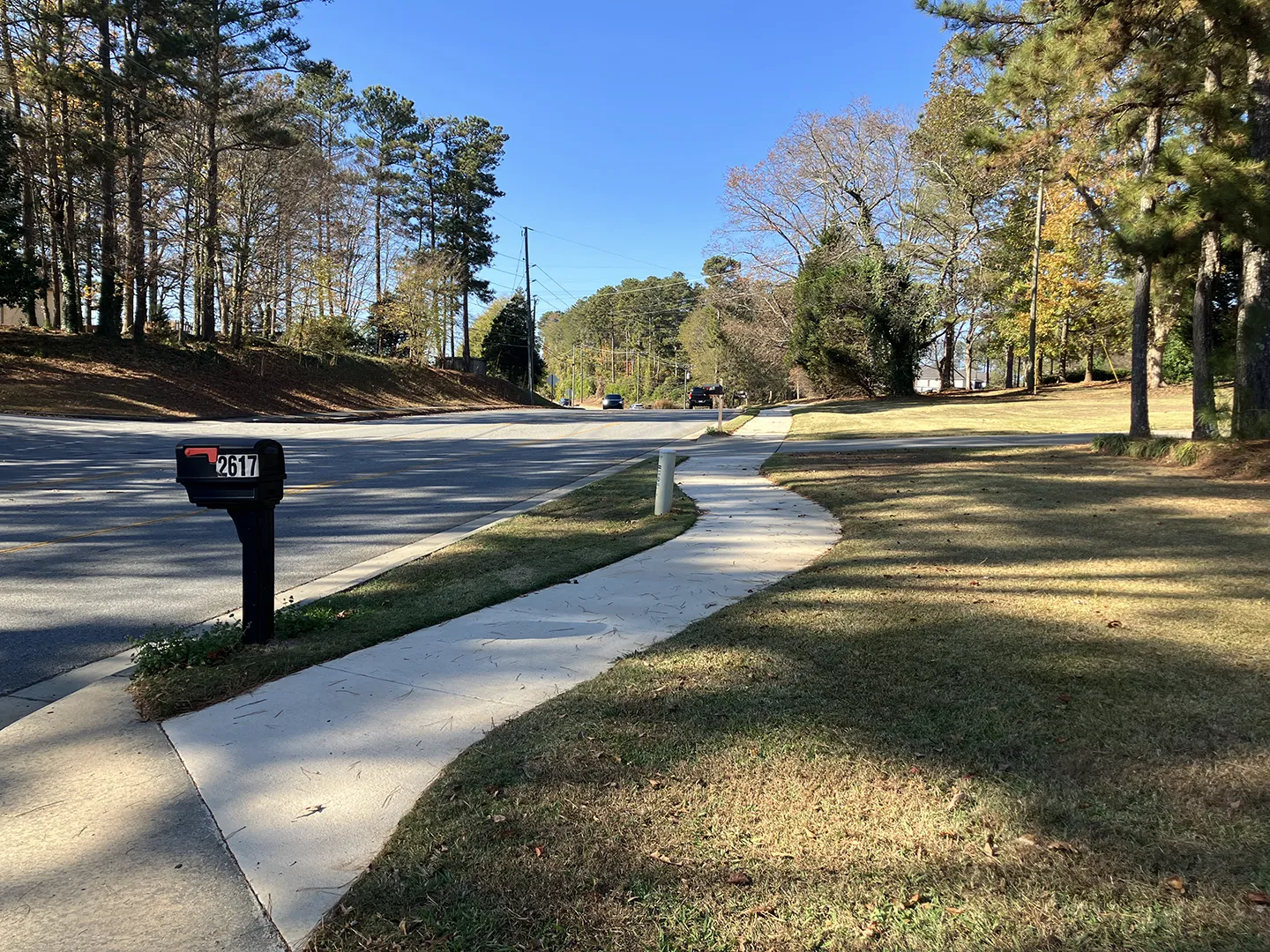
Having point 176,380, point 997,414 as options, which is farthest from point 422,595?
point 176,380

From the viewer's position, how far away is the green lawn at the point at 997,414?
20.2m

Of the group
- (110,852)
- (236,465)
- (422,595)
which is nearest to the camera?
(110,852)

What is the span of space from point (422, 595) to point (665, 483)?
12.5ft

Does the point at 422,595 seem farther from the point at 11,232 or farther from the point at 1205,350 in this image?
the point at 11,232

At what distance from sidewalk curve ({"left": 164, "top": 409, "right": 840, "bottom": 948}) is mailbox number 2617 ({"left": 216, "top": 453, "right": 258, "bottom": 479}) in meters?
1.15

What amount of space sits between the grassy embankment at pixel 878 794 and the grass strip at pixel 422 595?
165cm

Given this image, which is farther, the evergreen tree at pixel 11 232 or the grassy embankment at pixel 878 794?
the evergreen tree at pixel 11 232

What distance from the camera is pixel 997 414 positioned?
84.7ft

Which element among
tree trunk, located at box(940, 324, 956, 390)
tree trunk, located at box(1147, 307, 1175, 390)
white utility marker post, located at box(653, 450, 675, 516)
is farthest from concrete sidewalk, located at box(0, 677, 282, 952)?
tree trunk, located at box(940, 324, 956, 390)

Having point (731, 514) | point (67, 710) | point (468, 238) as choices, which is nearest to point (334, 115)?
point (468, 238)

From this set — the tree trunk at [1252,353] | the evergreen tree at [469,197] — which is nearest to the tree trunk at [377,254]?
the evergreen tree at [469,197]

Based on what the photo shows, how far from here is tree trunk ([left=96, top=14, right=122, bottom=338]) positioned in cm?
2752

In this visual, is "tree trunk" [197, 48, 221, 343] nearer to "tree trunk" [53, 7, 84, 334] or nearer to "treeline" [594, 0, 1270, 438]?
"tree trunk" [53, 7, 84, 334]

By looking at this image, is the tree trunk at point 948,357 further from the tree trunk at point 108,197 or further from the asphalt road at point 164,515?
the tree trunk at point 108,197
